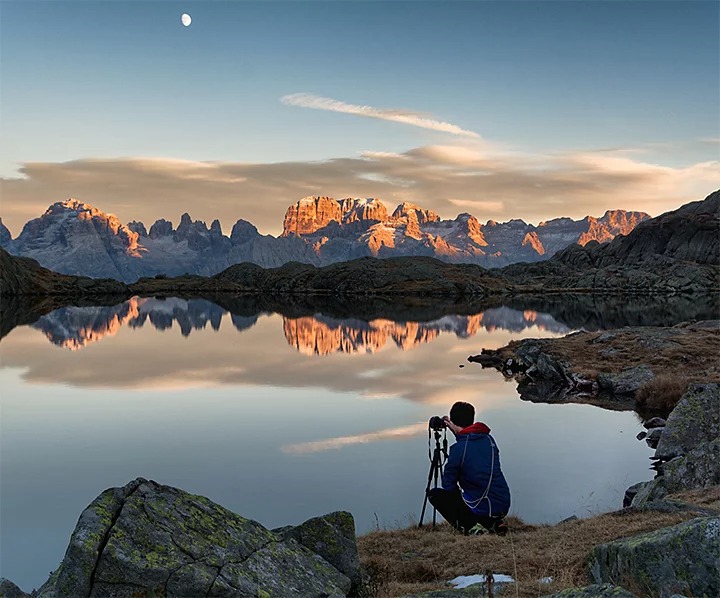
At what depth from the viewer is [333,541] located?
12.7 meters

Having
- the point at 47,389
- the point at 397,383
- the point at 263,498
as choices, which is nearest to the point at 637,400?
the point at 397,383

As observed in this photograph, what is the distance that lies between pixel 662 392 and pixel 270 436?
985 inches

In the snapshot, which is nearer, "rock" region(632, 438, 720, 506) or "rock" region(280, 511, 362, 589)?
"rock" region(280, 511, 362, 589)

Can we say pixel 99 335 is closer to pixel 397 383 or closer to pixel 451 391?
pixel 397 383

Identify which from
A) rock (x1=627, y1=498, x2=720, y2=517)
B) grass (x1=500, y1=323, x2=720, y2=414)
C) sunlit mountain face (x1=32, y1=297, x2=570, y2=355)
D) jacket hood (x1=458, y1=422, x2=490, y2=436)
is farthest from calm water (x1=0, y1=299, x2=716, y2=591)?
sunlit mountain face (x1=32, y1=297, x2=570, y2=355)

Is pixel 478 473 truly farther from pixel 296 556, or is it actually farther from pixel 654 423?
pixel 654 423

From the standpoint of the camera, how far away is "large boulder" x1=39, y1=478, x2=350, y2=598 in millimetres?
8891

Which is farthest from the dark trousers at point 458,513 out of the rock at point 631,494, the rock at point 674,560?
the rock at point 631,494

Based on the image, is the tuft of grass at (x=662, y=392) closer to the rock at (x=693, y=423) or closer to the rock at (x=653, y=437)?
the rock at (x=653, y=437)

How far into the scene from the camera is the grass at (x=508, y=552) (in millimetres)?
11977

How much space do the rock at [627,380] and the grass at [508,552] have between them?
27.0m

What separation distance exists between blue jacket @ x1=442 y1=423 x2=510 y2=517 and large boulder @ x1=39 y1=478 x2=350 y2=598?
546 cm

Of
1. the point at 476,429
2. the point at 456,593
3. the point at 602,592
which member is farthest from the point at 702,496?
the point at 602,592

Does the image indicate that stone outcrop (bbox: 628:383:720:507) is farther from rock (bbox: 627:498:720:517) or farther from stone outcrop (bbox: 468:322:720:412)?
stone outcrop (bbox: 468:322:720:412)
